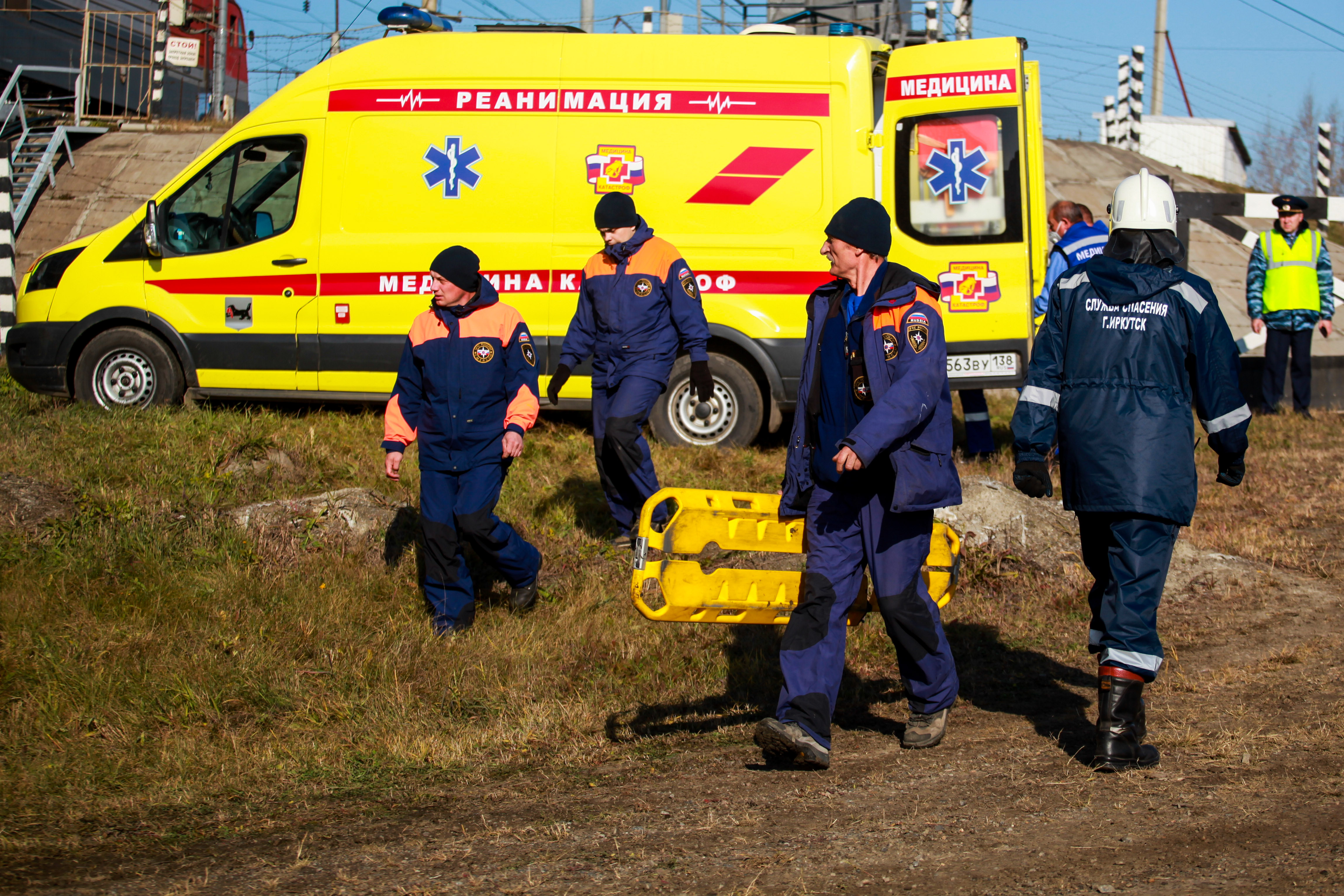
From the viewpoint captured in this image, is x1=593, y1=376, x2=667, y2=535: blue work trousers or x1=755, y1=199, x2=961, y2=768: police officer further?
x1=593, y1=376, x2=667, y2=535: blue work trousers

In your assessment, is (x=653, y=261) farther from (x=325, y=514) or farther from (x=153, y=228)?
(x=153, y=228)

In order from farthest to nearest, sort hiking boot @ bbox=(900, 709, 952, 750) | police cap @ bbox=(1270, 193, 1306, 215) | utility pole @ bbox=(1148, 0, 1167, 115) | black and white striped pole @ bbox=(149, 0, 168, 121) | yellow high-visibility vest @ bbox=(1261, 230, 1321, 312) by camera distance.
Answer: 1. utility pole @ bbox=(1148, 0, 1167, 115)
2. black and white striped pole @ bbox=(149, 0, 168, 121)
3. yellow high-visibility vest @ bbox=(1261, 230, 1321, 312)
4. police cap @ bbox=(1270, 193, 1306, 215)
5. hiking boot @ bbox=(900, 709, 952, 750)

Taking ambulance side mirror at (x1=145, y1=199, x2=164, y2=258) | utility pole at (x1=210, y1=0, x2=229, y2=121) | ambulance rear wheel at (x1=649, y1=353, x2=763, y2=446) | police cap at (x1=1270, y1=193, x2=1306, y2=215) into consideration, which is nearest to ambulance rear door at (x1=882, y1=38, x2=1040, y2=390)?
ambulance rear wheel at (x1=649, y1=353, x2=763, y2=446)

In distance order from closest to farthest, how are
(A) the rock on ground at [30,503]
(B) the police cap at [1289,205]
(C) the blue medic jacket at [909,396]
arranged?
(C) the blue medic jacket at [909,396] → (A) the rock on ground at [30,503] → (B) the police cap at [1289,205]

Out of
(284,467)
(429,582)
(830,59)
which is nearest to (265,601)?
(429,582)

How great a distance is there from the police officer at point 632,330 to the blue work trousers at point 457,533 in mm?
902

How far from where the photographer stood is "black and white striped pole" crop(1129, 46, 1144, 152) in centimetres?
2255

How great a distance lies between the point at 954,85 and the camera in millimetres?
8195

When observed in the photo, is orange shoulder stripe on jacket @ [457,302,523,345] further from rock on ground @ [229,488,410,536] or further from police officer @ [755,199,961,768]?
police officer @ [755,199,961,768]

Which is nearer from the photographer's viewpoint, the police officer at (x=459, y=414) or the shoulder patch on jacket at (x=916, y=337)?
the shoulder patch on jacket at (x=916, y=337)

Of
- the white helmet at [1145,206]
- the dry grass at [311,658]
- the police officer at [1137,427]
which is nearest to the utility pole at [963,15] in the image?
the dry grass at [311,658]

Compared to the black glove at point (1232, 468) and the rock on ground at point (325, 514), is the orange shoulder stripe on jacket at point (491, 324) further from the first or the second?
the black glove at point (1232, 468)

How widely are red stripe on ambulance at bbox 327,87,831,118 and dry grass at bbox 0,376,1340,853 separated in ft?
8.43

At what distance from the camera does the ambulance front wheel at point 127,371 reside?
8867mm
